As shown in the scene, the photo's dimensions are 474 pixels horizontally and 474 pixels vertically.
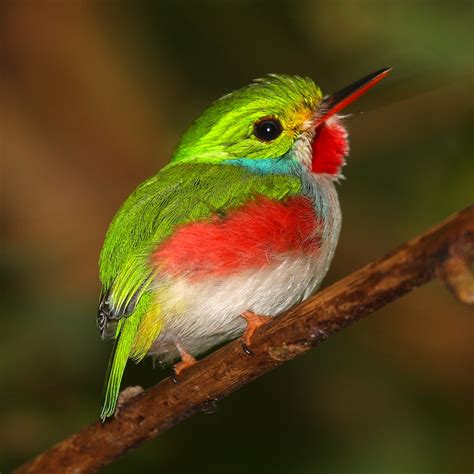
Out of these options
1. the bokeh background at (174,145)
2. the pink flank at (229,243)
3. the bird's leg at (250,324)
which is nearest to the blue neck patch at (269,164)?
the pink flank at (229,243)

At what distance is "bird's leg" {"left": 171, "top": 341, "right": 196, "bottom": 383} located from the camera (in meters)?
2.73

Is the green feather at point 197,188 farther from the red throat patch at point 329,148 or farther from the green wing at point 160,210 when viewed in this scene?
the red throat patch at point 329,148

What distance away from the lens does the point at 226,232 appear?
2.68 meters

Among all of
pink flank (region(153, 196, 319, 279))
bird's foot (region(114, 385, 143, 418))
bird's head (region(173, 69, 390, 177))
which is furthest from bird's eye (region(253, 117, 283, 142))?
bird's foot (region(114, 385, 143, 418))

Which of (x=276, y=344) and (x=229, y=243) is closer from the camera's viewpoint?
(x=276, y=344)

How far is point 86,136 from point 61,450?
138 inches

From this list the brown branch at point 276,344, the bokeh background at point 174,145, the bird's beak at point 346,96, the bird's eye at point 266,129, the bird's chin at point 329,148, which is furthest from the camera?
the bokeh background at point 174,145

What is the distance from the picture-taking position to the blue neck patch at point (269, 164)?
3.04 meters

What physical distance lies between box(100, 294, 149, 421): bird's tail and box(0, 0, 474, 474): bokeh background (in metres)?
1.12

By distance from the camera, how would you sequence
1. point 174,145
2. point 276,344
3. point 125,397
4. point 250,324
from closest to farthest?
point 276,344 → point 250,324 → point 125,397 → point 174,145

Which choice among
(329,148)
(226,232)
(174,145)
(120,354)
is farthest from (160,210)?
(174,145)

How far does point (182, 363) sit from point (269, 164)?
0.78 meters

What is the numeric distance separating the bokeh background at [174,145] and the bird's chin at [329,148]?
0.46 ft

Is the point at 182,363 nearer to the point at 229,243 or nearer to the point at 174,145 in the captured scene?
the point at 229,243
